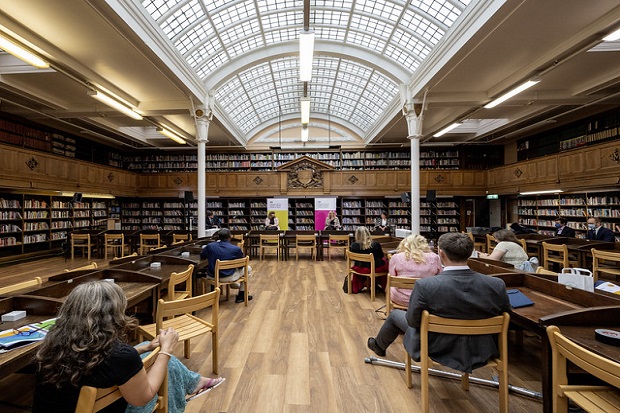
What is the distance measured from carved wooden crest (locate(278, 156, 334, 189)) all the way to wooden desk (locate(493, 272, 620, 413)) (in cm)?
922

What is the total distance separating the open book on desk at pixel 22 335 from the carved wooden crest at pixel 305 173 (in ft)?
32.7

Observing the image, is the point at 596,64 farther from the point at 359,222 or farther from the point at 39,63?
the point at 39,63

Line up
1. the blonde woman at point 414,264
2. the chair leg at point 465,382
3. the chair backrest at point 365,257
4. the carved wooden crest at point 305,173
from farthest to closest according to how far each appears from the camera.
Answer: the carved wooden crest at point 305,173, the chair backrest at point 365,257, the blonde woman at point 414,264, the chair leg at point 465,382

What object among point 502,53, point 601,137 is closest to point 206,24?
point 502,53

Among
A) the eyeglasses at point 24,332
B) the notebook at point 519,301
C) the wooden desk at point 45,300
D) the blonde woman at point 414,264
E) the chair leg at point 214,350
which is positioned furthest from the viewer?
the blonde woman at point 414,264

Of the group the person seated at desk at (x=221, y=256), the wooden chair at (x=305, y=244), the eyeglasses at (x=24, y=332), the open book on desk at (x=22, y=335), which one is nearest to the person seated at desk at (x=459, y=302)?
the open book on desk at (x=22, y=335)

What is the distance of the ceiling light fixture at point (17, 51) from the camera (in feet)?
13.9

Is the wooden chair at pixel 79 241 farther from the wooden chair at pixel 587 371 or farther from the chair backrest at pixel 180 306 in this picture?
the wooden chair at pixel 587 371

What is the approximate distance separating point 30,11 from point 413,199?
8.45 metres

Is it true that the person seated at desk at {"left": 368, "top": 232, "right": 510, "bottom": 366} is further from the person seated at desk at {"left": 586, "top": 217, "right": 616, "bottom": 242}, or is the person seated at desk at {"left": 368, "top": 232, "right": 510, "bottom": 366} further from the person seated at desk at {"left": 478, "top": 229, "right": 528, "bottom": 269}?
the person seated at desk at {"left": 586, "top": 217, "right": 616, "bottom": 242}

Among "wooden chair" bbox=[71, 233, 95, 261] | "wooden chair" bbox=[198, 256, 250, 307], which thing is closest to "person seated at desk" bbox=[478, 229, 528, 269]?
"wooden chair" bbox=[198, 256, 250, 307]

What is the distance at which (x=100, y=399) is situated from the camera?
1.19m

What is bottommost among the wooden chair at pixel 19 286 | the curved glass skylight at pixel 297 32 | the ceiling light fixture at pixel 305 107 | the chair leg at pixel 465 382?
the chair leg at pixel 465 382

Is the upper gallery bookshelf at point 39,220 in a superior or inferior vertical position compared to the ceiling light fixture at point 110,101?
inferior
